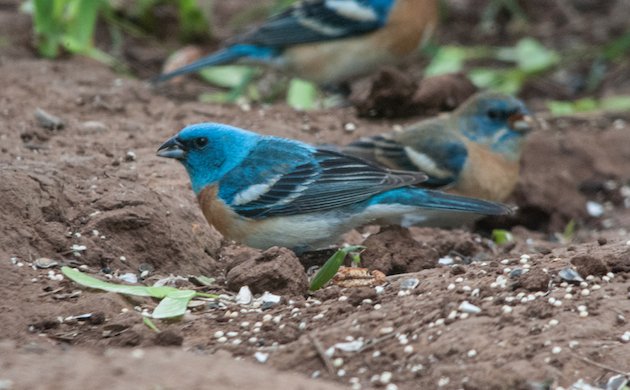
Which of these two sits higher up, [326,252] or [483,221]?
[326,252]

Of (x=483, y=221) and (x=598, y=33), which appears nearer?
(x=483, y=221)

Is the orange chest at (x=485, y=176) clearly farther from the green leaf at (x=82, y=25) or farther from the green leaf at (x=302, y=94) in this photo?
the green leaf at (x=82, y=25)

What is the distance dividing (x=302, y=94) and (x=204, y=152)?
11.2 ft

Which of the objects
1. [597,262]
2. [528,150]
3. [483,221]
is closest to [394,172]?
[597,262]

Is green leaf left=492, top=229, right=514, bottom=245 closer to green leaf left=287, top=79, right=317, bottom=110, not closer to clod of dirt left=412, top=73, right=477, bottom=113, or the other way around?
clod of dirt left=412, top=73, right=477, bottom=113

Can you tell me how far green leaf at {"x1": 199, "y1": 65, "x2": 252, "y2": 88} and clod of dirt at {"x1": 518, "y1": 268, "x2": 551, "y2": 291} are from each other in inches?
195

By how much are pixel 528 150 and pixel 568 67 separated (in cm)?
234

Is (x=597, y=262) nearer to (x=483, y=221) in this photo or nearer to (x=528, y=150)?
Result: (x=483, y=221)

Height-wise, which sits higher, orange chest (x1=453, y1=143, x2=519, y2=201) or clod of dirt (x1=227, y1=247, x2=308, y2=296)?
clod of dirt (x1=227, y1=247, x2=308, y2=296)

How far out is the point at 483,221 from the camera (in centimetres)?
689

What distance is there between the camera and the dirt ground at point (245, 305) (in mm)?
3451

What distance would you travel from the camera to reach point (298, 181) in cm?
515

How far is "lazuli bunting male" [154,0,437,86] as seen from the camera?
318 inches

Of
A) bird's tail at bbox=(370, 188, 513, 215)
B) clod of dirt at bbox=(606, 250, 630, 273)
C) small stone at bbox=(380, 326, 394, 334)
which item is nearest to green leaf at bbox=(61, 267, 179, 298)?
small stone at bbox=(380, 326, 394, 334)
